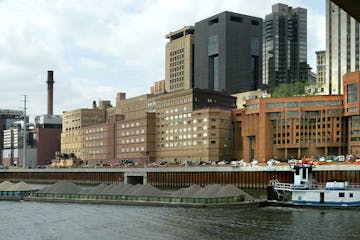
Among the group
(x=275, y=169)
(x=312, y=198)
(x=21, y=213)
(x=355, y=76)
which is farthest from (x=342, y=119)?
(x=21, y=213)

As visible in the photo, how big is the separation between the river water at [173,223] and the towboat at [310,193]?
2853mm

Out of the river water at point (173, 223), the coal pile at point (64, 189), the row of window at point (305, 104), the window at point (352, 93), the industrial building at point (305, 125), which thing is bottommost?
the river water at point (173, 223)

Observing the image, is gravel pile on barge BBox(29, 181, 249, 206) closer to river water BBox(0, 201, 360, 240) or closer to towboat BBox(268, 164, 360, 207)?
river water BBox(0, 201, 360, 240)

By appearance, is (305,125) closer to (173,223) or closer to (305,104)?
(305,104)

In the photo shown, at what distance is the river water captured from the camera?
6141 centimetres

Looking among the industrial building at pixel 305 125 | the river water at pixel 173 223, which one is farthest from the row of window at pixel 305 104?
the river water at pixel 173 223

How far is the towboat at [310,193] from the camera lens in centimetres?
8662

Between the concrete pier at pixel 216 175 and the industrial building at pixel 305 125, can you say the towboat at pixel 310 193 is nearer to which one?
the concrete pier at pixel 216 175

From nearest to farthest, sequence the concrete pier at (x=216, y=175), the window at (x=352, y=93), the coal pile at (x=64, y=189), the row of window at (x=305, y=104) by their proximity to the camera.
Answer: the coal pile at (x=64, y=189)
the concrete pier at (x=216, y=175)
the window at (x=352, y=93)
the row of window at (x=305, y=104)

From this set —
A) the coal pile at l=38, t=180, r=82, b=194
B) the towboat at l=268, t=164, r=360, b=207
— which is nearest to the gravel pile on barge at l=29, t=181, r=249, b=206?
the coal pile at l=38, t=180, r=82, b=194

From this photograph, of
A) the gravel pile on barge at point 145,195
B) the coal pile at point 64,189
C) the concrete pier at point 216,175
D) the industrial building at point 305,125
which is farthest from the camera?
the industrial building at point 305,125

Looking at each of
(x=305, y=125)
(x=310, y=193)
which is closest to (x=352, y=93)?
(x=305, y=125)

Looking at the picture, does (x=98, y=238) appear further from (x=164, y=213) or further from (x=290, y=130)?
(x=290, y=130)

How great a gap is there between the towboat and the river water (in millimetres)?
2853
